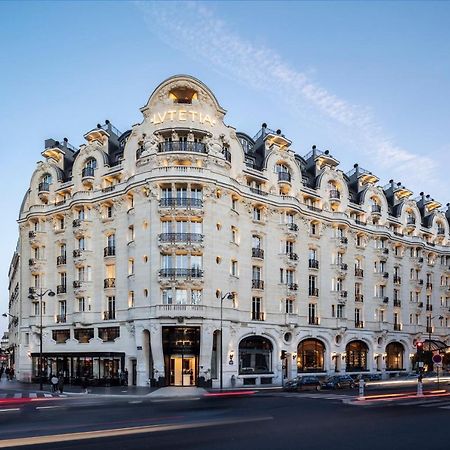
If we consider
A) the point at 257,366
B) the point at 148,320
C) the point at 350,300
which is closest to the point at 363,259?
the point at 350,300

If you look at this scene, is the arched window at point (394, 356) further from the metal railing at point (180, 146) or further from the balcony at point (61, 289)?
the balcony at point (61, 289)

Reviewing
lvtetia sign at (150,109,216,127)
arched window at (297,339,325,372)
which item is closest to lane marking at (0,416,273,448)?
lvtetia sign at (150,109,216,127)

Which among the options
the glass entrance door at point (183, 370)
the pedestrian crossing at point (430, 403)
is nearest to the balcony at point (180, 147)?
the glass entrance door at point (183, 370)

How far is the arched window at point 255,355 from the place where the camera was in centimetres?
5412

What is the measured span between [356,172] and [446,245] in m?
22.1

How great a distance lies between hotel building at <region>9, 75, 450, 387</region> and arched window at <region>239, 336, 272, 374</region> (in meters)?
0.16

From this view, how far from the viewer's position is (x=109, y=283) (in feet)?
181

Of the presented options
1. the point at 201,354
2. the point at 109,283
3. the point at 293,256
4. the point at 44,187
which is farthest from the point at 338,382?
the point at 44,187

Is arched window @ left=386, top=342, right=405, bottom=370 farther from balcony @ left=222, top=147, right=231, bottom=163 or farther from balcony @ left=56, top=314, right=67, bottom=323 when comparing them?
balcony @ left=56, top=314, right=67, bottom=323

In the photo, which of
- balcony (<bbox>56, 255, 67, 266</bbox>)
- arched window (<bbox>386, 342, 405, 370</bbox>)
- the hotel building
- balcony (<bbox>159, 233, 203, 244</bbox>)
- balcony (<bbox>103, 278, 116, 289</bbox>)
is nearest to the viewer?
balcony (<bbox>159, 233, 203, 244</bbox>)

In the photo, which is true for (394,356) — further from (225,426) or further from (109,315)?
(225,426)

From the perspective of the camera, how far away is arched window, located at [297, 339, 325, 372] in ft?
197

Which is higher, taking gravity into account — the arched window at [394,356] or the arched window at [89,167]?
the arched window at [89,167]

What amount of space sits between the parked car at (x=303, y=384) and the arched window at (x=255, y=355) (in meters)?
8.91
